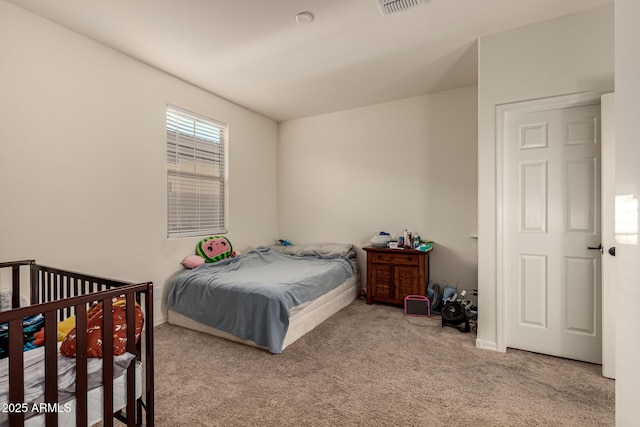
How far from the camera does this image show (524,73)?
2502 millimetres

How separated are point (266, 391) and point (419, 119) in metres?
3.46

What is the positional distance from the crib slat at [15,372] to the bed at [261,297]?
1.60m

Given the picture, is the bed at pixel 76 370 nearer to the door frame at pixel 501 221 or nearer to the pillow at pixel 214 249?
the pillow at pixel 214 249

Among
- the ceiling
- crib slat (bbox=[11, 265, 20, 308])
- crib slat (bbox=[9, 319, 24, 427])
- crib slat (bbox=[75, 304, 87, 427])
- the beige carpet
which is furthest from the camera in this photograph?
the ceiling

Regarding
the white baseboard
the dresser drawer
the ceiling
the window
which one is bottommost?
the white baseboard

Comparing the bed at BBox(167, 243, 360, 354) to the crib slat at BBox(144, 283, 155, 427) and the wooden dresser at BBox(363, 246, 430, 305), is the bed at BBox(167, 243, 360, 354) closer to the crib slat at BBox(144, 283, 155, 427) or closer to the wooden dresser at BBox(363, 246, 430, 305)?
the wooden dresser at BBox(363, 246, 430, 305)

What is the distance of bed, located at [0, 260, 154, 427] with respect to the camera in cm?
106

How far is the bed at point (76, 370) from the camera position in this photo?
106 cm

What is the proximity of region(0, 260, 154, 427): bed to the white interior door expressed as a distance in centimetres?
269

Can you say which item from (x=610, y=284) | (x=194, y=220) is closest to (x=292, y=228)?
(x=194, y=220)

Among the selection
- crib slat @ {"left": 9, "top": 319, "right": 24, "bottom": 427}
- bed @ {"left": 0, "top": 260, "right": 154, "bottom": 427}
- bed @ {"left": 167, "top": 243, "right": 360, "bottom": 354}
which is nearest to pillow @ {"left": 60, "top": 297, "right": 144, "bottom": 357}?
bed @ {"left": 0, "top": 260, "right": 154, "bottom": 427}

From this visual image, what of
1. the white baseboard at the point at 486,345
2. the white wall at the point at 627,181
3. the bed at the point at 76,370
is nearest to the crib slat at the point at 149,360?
the bed at the point at 76,370

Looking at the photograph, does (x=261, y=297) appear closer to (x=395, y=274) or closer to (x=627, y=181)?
(x=395, y=274)

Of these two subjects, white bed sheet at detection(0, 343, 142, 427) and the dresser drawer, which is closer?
white bed sheet at detection(0, 343, 142, 427)
